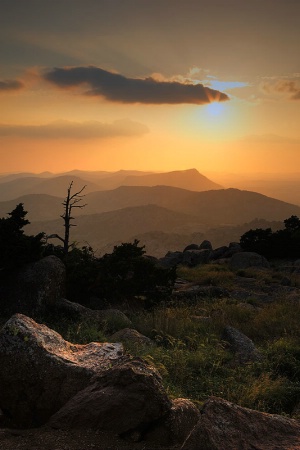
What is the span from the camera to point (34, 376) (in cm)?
503

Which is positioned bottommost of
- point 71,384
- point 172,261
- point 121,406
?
point 172,261

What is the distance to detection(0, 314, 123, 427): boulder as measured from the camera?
495 cm

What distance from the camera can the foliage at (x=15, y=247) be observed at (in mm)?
11906

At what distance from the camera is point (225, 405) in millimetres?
3791

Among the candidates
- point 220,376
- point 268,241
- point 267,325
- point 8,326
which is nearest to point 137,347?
point 220,376

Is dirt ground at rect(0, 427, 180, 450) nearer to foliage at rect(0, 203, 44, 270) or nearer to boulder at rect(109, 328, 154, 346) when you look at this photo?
boulder at rect(109, 328, 154, 346)

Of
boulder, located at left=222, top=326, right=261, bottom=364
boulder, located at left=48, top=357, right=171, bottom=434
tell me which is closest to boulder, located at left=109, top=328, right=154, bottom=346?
boulder, located at left=222, top=326, right=261, bottom=364

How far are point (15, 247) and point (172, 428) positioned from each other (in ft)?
29.6

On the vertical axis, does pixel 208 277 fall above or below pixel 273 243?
below

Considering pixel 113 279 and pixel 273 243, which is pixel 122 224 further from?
pixel 113 279

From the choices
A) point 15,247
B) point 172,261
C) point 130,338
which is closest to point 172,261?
point 172,261

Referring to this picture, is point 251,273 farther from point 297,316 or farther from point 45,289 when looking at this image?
point 45,289

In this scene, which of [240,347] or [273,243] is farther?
[273,243]

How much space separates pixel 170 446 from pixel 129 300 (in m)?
10.7
